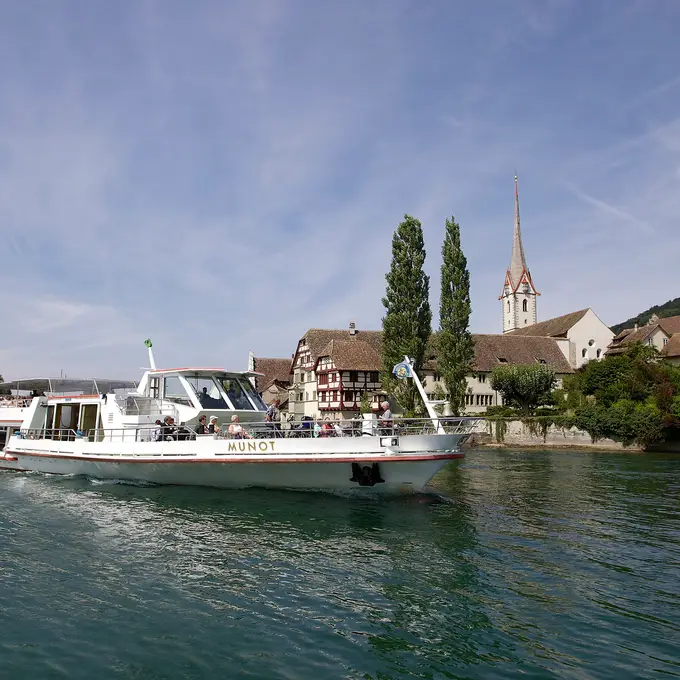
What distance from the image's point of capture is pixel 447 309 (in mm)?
48781

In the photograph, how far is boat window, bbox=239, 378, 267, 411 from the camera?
76.5 ft

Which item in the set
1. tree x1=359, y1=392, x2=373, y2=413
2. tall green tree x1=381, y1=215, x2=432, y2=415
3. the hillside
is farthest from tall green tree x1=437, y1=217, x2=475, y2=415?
the hillside

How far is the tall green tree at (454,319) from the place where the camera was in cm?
4797

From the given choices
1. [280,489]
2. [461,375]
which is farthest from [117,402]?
[461,375]

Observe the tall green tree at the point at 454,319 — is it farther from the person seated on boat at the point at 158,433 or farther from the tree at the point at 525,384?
the person seated on boat at the point at 158,433

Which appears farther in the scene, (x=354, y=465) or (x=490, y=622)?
(x=354, y=465)

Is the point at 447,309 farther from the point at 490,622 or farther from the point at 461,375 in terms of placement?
the point at 490,622

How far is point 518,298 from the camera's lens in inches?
3910

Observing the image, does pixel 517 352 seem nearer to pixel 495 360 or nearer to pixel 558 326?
pixel 495 360

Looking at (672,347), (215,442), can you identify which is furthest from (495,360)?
(215,442)

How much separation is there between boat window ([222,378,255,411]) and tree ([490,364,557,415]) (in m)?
33.5

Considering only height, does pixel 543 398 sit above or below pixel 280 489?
above

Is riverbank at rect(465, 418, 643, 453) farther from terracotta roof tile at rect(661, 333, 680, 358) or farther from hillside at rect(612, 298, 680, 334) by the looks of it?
hillside at rect(612, 298, 680, 334)

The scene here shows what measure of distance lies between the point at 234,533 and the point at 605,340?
6791cm
